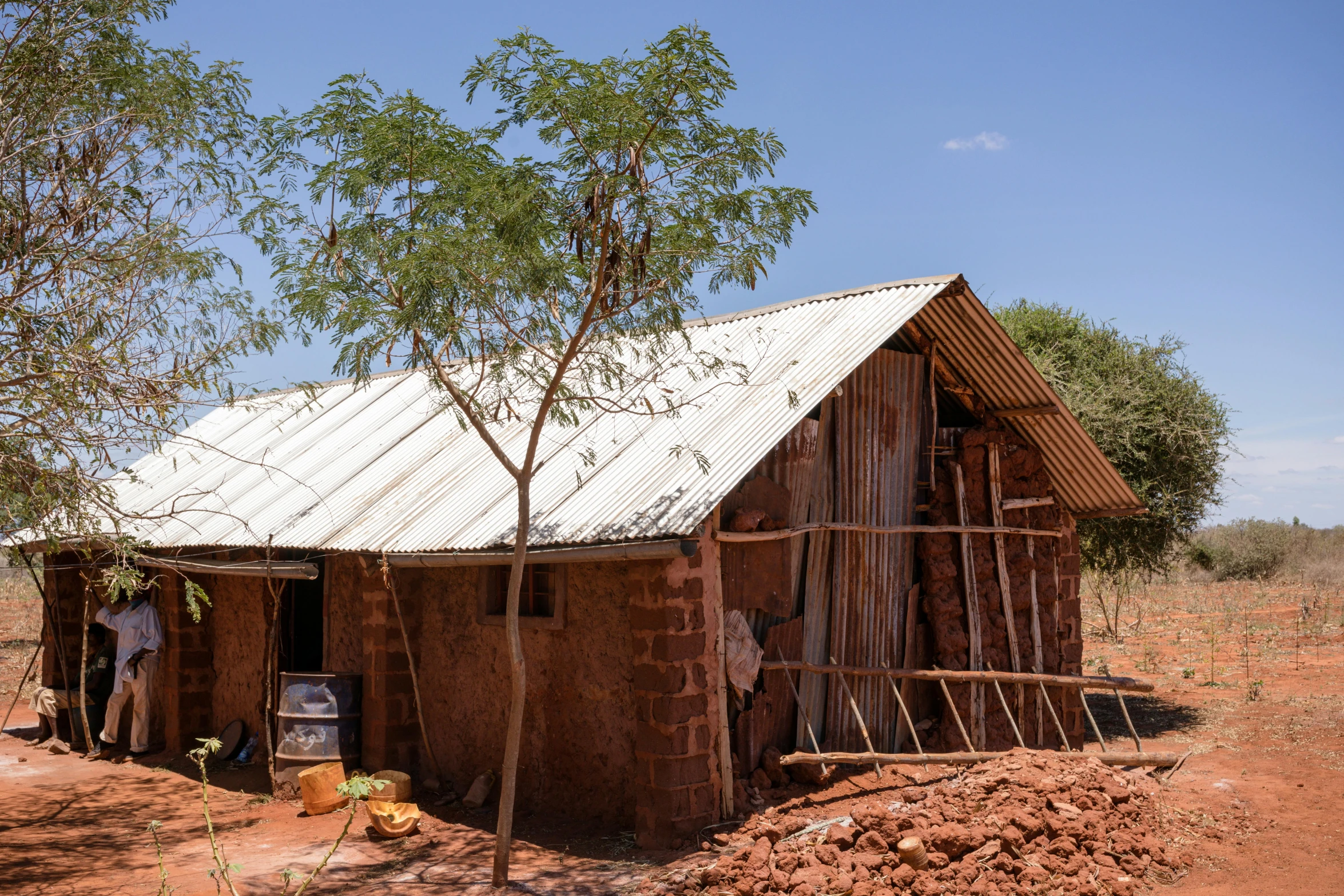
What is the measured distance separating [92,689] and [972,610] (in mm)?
10713

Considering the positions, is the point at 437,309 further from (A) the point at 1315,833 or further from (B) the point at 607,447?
(A) the point at 1315,833

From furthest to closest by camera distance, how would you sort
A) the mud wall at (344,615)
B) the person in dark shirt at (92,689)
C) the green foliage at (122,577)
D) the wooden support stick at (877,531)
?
1. the person in dark shirt at (92,689)
2. the mud wall at (344,615)
3. the wooden support stick at (877,531)
4. the green foliage at (122,577)

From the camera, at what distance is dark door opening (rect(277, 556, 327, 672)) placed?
11836 mm

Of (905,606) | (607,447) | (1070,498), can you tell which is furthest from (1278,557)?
(607,447)

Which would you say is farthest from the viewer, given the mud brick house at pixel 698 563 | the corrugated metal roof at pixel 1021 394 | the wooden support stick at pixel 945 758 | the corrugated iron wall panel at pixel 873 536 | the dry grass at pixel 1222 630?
the dry grass at pixel 1222 630

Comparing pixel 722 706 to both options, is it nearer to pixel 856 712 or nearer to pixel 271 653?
pixel 856 712

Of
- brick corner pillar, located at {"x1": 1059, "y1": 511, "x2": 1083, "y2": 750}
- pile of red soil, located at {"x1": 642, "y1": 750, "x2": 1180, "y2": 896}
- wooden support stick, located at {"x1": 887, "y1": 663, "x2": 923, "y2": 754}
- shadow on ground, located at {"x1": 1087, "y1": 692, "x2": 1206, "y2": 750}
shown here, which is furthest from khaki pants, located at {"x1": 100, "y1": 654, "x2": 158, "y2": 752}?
shadow on ground, located at {"x1": 1087, "y1": 692, "x2": 1206, "y2": 750}

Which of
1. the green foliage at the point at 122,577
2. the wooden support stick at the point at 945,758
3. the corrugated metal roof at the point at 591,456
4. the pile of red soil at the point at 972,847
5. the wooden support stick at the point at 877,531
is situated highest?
the corrugated metal roof at the point at 591,456

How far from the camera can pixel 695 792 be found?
24.2 ft

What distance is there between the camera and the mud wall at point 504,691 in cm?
804

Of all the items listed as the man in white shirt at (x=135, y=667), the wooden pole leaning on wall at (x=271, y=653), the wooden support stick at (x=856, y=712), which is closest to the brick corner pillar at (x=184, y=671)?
the man in white shirt at (x=135, y=667)

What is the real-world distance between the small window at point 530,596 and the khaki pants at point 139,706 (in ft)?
18.9

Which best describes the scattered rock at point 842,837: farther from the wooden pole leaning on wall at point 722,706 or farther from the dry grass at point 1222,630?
the dry grass at point 1222,630

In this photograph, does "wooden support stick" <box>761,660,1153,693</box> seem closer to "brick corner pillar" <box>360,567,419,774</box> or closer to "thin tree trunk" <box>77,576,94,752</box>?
"brick corner pillar" <box>360,567,419,774</box>
